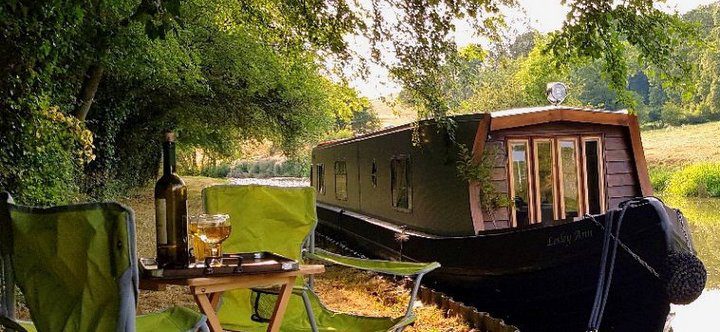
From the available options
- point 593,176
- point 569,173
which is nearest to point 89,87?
point 569,173

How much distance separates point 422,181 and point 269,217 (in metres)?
4.12

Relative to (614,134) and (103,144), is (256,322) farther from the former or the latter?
(103,144)

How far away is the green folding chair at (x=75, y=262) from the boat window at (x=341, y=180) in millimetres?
9874

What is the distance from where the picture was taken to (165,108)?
1523cm

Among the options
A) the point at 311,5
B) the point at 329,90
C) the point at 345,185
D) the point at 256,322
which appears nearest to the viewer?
the point at 256,322

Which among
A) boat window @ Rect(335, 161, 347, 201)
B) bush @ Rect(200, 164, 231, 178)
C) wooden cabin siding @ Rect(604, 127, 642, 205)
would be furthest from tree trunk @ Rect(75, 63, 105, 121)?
bush @ Rect(200, 164, 231, 178)

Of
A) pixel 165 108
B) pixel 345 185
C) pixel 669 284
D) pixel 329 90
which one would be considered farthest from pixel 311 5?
pixel 165 108

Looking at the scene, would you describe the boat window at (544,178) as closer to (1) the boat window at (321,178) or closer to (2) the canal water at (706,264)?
(2) the canal water at (706,264)

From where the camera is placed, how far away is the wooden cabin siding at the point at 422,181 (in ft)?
21.8

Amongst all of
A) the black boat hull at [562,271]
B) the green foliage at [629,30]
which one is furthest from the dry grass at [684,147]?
the green foliage at [629,30]

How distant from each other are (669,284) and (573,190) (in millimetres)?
2501

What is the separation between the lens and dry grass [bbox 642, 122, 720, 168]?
3188 cm

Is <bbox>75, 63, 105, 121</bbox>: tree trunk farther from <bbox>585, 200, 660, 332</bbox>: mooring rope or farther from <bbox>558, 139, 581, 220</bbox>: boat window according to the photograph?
<bbox>585, 200, 660, 332</bbox>: mooring rope

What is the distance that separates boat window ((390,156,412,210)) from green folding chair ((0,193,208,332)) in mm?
6142
